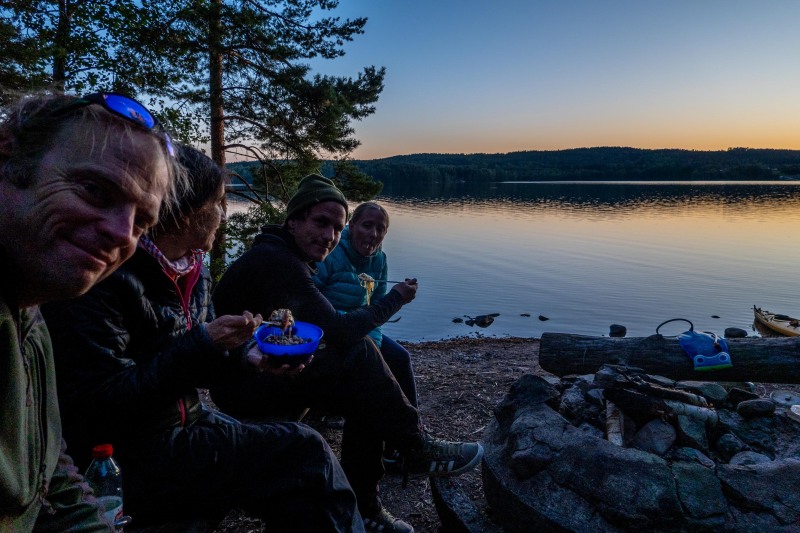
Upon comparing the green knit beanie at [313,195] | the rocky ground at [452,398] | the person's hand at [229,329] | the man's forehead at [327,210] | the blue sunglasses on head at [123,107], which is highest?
the blue sunglasses on head at [123,107]

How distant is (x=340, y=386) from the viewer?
256cm

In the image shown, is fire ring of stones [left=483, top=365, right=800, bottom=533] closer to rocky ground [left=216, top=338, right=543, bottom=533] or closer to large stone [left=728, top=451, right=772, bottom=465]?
large stone [left=728, top=451, right=772, bottom=465]

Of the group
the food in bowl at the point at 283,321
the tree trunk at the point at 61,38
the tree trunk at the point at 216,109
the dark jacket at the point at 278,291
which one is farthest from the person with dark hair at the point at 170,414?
the tree trunk at the point at 216,109

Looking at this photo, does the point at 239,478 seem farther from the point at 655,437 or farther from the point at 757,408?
the point at 757,408

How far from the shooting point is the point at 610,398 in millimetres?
2902

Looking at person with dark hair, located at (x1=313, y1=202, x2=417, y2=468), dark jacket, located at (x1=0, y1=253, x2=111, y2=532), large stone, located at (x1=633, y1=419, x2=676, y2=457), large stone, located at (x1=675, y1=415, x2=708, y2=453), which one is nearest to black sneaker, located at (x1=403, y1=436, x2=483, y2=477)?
person with dark hair, located at (x1=313, y1=202, x2=417, y2=468)

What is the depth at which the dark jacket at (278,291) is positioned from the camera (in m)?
2.73

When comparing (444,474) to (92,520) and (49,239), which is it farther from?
(49,239)

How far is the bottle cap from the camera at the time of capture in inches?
59.4

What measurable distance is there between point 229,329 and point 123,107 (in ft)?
2.95

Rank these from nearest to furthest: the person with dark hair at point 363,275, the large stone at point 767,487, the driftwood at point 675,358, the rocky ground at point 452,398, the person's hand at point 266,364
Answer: the large stone at point 767,487, the person's hand at point 266,364, the rocky ground at point 452,398, the person with dark hair at point 363,275, the driftwood at point 675,358

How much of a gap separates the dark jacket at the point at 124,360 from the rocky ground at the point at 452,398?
1664mm

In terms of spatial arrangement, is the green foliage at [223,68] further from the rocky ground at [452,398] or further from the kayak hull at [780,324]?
the kayak hull at [780,324]

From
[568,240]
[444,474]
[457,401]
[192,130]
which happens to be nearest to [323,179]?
[444,474]
